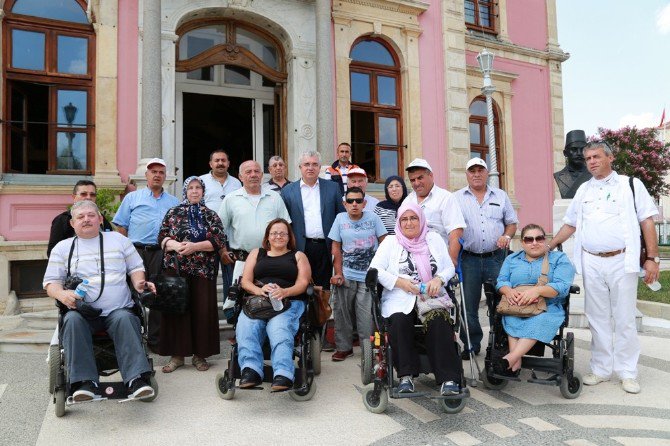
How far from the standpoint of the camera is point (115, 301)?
349cm

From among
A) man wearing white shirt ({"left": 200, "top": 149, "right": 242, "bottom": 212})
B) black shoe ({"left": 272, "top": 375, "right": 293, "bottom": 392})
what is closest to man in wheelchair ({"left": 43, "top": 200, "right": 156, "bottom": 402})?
black shoe ({"left": 272, "top": 375, "right": 293, "bottom": 392})

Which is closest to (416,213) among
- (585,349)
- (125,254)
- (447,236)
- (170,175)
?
(447,236)

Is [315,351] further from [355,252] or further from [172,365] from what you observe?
[172,365]

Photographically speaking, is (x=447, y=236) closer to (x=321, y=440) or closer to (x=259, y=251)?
(x=259, y=251)

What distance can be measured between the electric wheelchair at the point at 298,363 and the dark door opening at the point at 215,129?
6032mm

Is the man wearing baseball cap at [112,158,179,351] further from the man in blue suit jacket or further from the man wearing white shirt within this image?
the man in blue suit jacket

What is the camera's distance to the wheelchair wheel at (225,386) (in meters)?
3.46

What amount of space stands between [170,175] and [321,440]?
5396 mm

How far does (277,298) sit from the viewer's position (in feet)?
11.9

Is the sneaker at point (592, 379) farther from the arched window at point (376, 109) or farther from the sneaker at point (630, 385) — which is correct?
the arched window at point (376, 109)

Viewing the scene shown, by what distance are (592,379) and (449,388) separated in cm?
152

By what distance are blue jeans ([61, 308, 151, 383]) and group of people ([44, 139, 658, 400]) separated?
1cm

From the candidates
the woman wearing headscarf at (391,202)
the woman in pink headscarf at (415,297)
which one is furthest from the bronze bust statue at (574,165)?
the woman in pink headscarf at (415,297)

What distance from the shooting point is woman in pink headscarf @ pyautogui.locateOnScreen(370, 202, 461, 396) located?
10.2 ft
